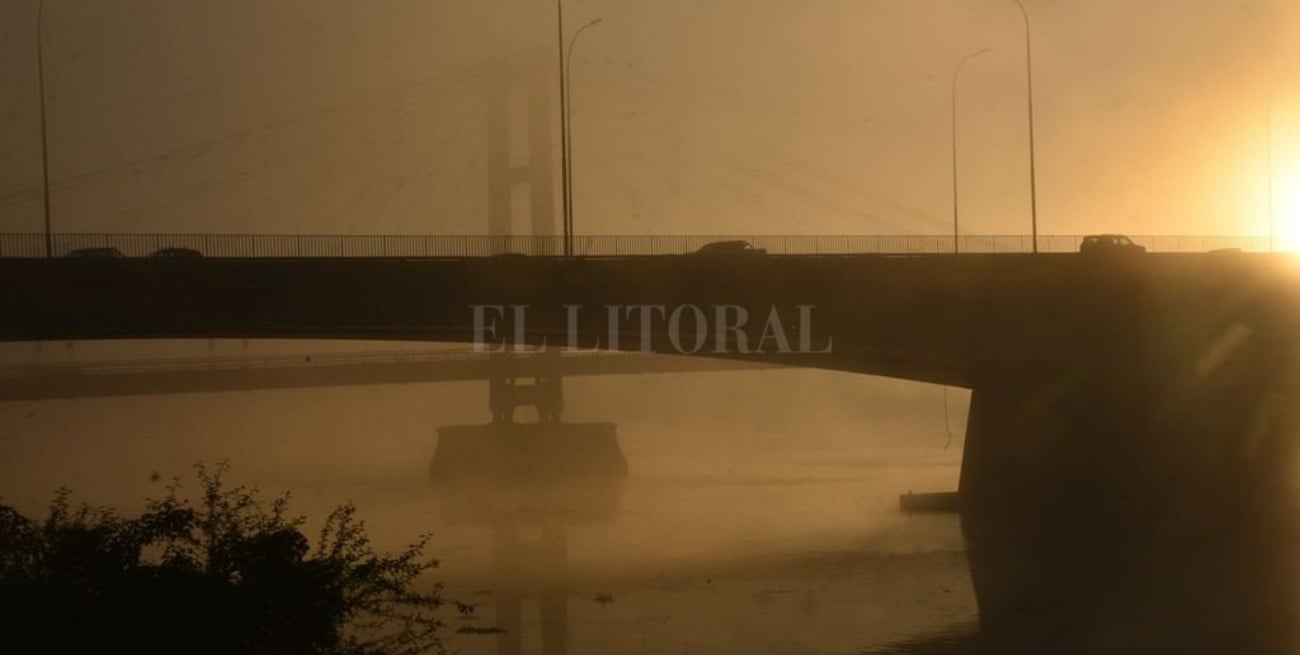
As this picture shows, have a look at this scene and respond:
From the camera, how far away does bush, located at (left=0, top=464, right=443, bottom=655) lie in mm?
16844

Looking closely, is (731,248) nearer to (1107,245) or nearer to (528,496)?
(1107,245)

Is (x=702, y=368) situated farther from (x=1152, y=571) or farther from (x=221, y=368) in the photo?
(x=1152, y=571)

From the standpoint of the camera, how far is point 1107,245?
50.0 meters

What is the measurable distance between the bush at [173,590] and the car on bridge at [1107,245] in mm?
32765

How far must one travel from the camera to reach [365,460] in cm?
10356

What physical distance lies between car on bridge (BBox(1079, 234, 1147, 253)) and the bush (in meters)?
32.8

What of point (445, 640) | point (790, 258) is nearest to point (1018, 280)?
point (790, 258)

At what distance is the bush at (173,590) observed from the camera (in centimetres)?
1684

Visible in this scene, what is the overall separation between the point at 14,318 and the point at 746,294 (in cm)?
1880

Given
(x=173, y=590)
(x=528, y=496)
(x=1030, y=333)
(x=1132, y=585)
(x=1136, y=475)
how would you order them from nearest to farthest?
(x=173, y=590), (x=1132, y=585), (x=1136, y=475), (x=1030, y=333), (x=528, y=496)

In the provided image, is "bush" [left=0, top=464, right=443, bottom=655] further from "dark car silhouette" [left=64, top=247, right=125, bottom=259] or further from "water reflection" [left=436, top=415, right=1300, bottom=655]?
"dark car silhouette" [left=64, top=247, right=125, bottom=259]

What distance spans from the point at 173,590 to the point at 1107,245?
1475 inches

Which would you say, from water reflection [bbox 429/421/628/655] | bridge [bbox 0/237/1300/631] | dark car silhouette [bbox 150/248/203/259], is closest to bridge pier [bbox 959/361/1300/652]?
bridge [bbox 0/237/1300/631]

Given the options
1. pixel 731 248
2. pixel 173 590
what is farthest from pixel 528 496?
pixel 173 590
